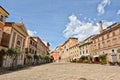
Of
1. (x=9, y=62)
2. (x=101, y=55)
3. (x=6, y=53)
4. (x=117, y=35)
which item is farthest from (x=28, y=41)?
(x=117, y=35)

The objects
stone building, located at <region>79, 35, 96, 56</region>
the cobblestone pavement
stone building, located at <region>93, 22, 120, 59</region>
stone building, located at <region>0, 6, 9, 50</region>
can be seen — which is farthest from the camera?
stone building, located at <region>79, 35, 96, 56</region>

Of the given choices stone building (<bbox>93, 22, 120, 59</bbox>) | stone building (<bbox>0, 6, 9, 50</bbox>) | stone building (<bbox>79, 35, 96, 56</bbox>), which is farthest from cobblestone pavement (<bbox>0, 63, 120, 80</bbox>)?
stone building (<bbox>79, 35, 96, 56</bbox>)

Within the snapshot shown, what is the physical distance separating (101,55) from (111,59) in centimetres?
430

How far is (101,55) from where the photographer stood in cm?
4684

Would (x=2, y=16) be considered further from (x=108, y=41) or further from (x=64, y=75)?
(x=108, y=41)

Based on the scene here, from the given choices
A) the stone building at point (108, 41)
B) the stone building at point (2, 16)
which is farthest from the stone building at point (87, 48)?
the stone building at point (2, 16)

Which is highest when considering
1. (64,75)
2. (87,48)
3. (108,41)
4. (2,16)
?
(2,16)

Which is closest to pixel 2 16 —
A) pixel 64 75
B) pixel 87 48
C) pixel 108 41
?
pixel 64 75

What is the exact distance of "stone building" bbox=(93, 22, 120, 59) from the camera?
4069 cm

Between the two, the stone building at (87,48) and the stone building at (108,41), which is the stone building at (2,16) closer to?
the stone building at (108,41)

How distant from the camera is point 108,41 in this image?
44969 millimetres

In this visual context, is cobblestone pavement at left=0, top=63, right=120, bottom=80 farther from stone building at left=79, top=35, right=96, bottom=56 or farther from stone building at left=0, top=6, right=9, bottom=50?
stone building at left=79, top=35, right=96, bottom=56

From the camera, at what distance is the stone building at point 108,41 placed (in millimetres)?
40688

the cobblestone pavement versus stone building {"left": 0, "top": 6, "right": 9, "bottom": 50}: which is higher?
stone building {"left": 0, "top": 6, "right": 9, "bottom": 50}
